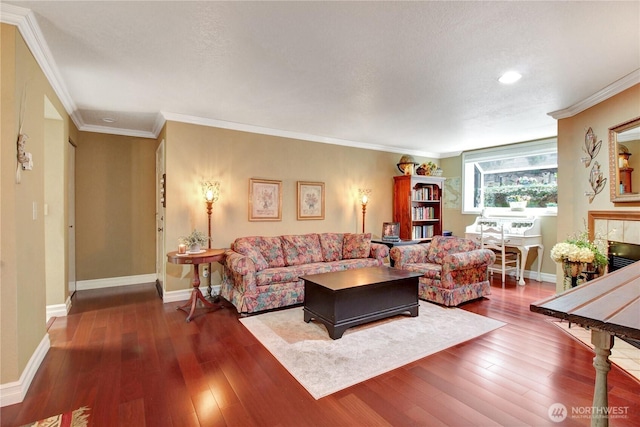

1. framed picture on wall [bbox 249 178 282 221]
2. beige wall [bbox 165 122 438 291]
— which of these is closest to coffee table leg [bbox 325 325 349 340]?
beige wall [bbox 165 122 438 291]

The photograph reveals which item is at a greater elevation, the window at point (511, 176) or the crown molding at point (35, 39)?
the crown molding at point (35, 39)

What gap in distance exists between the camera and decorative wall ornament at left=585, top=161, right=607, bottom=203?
3549 millimetres

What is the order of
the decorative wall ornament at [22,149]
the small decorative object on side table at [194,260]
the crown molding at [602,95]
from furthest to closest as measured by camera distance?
the small decorative object on side table at [194,260], the crown molding at [602,95], the decorative wall ornament at [22,149]

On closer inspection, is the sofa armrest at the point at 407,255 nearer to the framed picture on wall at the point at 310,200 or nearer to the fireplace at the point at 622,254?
the framed picture on wall at the point at 310,200

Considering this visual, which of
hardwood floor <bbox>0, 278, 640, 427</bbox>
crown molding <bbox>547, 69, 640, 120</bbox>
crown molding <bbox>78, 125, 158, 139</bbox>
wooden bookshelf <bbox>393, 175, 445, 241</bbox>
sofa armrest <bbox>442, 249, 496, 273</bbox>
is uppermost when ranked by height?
crown molding <bbox>78, 125, 158, 139</bbox>

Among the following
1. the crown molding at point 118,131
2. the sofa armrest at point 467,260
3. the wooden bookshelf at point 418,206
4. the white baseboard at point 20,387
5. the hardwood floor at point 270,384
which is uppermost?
the crown molding at point 118,131

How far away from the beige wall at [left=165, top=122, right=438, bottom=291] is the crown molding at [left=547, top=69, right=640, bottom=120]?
3004mm

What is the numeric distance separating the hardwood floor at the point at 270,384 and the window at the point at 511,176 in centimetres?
331

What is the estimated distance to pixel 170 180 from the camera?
419cm

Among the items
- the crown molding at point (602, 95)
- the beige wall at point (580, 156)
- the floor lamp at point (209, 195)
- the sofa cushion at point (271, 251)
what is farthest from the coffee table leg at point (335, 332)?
the crown molding at point (602, 95)

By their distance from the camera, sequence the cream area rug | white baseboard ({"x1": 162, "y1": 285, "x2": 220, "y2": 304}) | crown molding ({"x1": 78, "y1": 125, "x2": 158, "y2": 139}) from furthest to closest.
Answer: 1. crown molding ({"x1": 78, "y1": 125, "x2": 158, "y2": 139})
2. white baseboard ({"x1": 162, "y1": 285, "x2": 220, "y2": 304})
3. the cream area rug

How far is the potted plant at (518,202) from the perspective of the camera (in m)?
5.82

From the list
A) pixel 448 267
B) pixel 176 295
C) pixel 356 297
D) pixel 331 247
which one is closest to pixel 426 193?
pixel 331 247

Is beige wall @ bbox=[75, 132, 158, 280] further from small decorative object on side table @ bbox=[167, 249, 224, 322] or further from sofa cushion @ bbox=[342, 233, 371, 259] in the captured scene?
sofa cushion @ bbox=[342, 233, 371, 259]
